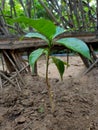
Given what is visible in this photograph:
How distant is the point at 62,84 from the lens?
162cm

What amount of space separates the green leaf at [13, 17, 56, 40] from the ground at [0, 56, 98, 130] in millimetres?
441

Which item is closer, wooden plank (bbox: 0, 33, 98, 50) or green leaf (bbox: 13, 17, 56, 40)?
green leaf (bbox: 13, 17, 56, 40)

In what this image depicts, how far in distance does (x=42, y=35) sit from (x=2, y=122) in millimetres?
534

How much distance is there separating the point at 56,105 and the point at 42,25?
532 mm

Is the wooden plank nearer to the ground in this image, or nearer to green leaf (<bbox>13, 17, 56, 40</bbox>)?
the ground

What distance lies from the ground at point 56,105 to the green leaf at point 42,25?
44 cm

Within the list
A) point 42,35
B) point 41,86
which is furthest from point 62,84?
point 42,35

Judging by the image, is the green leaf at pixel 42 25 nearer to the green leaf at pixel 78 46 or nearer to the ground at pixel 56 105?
the green leaf at pixel 78 46

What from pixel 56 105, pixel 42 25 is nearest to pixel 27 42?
pixel 56 105

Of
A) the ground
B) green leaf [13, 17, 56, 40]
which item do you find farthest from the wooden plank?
green leaf [13, 17, 56, 40]

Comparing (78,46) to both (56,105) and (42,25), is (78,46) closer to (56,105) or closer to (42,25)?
A: (42,25)

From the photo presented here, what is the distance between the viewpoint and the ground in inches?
48.9

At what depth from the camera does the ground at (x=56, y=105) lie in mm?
1241

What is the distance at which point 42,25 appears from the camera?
3.15ft
